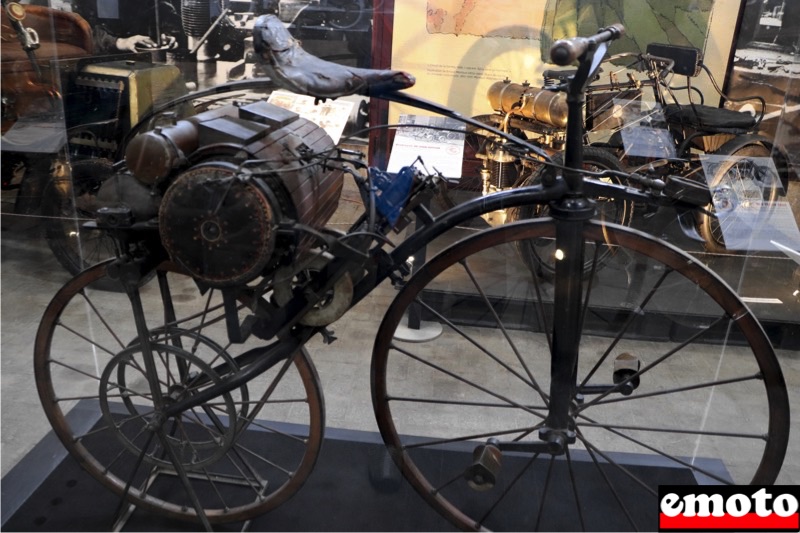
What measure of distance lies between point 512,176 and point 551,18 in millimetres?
685

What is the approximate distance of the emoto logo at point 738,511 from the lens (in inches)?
66.6

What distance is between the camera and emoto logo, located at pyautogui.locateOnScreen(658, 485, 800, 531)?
1.69m

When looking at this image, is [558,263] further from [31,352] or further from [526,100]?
[31,352]

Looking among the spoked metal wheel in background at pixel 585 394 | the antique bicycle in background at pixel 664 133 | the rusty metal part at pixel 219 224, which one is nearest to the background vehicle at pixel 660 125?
the antique bicycle in background at pixel 664 133

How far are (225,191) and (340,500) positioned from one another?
97 cm

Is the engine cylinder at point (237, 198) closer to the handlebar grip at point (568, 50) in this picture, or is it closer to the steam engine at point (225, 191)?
the steam engine at point (225, 191)

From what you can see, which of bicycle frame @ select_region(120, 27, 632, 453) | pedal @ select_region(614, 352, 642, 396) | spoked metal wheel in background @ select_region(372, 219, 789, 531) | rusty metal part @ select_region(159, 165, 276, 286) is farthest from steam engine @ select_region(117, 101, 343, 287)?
pedal @ select_region(614, 352, 642, 396)

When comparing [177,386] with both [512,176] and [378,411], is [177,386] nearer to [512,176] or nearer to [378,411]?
[378,411]

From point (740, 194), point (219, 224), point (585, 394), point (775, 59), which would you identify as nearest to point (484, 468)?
point (585, 394)

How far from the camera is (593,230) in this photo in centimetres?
163

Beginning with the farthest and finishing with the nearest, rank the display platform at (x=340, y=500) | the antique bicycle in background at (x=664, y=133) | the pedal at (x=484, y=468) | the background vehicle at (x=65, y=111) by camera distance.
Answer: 1. the background vehicle at (x=65, y=111)
2. the antique bicycle in background at (x=664, y=133)
3. the display platform at (x=340, y=500)
4. the pedal at (x=484, y=468)

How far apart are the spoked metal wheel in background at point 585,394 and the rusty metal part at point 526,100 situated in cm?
58

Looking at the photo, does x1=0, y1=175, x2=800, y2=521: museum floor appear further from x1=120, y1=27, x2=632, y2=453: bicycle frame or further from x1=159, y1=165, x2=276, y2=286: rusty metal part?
x1=159, y1=165, x2=276, y2=286: rusty metal part

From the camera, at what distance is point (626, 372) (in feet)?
5.94
